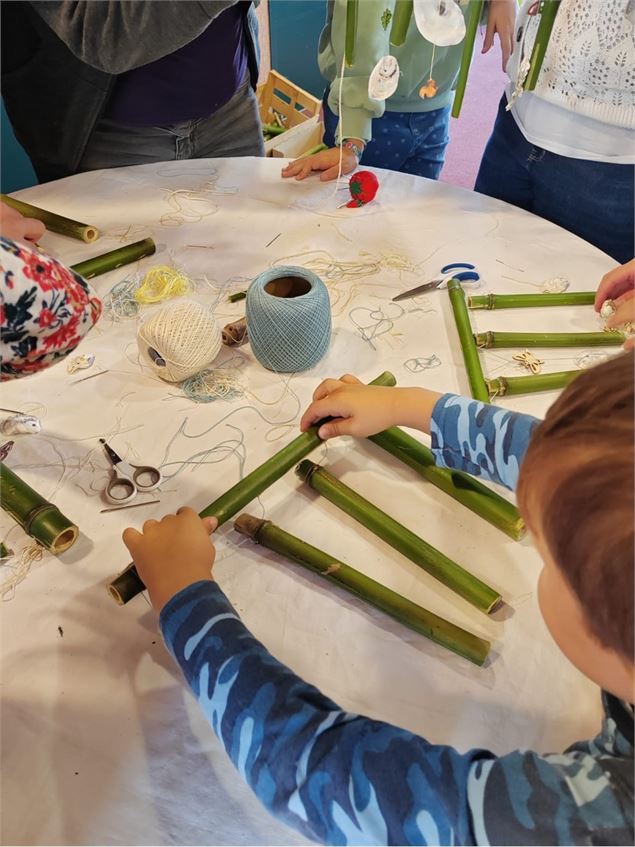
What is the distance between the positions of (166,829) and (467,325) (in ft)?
1.98

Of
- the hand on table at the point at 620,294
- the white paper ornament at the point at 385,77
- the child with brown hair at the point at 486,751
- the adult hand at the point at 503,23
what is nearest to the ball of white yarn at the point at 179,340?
the child with brown hair at the point at 486,751

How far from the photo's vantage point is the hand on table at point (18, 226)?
2.89 feet

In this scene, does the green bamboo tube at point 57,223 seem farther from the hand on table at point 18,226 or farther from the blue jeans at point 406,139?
the blue jeans at point 406,139

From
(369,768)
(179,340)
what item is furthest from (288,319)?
(369,768)

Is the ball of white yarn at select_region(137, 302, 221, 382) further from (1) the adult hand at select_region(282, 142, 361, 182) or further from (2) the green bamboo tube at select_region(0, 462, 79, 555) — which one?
(1) the adult hand at select_region(282, 142, 361, 182)

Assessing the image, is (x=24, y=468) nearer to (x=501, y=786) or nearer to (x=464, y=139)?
(x=501, y=786)

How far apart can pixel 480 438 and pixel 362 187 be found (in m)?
0.53

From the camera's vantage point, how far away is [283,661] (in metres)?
0.56

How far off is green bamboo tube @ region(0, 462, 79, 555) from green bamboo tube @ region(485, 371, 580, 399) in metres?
0.46

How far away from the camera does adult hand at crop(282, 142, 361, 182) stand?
108 cm

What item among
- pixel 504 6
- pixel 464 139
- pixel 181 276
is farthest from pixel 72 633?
pixel 464 139

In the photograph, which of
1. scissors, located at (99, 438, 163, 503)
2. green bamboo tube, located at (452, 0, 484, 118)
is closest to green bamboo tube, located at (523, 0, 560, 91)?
green bamboo tube, located at (452, 0, 484, 118)

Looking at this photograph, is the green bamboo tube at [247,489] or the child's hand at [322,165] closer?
the green bamboo tube at [247,489]

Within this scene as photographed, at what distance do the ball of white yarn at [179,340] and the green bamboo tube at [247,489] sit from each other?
16 centimetres
